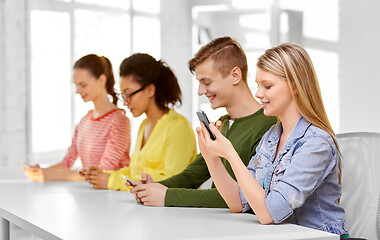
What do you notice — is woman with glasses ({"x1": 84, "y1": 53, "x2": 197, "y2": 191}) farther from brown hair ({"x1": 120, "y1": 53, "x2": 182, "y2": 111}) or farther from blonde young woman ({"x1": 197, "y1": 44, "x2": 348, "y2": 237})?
blonde young woman ({"x1": 197, "y1": 44, "x2": 348, "y2": 237})

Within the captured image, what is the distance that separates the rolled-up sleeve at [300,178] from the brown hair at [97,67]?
64.2 inches

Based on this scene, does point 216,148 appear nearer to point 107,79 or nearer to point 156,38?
point 107,79

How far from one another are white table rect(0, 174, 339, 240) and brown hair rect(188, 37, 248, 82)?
0.58 metres

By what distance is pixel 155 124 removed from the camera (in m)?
2.78

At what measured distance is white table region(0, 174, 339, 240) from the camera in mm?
1513

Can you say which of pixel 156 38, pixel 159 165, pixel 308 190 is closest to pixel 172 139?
pixel 159 165

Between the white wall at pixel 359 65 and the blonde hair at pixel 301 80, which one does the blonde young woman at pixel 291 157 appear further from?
the white wall at pixel 359 65

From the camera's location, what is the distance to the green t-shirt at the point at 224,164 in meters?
1.97

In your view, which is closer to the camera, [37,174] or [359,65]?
[37,174]

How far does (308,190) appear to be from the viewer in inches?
64.1


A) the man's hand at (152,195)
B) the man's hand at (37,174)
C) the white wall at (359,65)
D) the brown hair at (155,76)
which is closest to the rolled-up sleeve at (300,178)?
the man's hand at (152,195)

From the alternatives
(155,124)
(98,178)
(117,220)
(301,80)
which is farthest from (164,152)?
(301,80)

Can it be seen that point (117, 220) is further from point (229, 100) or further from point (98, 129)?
point (98, 129)

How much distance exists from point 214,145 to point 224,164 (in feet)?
1.57
